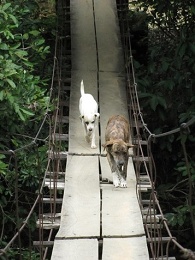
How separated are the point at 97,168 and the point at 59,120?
3.98 feet

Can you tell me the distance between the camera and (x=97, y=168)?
6.70 metres

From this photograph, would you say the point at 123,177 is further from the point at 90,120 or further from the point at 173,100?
the point at 173,100

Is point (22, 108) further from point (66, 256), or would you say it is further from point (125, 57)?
point (125, 57)

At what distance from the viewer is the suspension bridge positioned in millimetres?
5191

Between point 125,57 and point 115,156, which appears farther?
point 125,57

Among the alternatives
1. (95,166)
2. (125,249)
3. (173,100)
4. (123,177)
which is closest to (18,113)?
(95,166)

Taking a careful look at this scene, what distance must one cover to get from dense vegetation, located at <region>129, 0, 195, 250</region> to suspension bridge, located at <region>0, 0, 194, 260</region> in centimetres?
31

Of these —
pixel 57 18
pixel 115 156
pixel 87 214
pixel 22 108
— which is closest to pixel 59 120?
pixel 22 108

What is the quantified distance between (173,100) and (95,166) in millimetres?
2375

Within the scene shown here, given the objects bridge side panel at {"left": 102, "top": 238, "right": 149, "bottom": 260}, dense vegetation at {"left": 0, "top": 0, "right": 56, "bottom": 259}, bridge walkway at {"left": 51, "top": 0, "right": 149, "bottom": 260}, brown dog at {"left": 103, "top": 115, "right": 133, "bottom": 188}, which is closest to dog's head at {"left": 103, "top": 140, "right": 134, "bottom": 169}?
brown dog at {"left": 103, "top": 115, "right": 133, "bottom": 188}

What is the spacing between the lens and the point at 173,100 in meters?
8.80

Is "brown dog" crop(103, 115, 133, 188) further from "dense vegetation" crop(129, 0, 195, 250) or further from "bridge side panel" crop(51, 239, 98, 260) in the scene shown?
"dense vegetation" crop(129, 0, 195, 250)

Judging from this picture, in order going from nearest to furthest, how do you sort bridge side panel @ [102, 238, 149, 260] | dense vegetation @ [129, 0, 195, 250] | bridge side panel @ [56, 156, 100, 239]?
bridge side panel @ [102, 238, 149, 260], bridge side panel @ [56, 156, 100, 239], dense vegetation @ [129, 0, 195, 250]

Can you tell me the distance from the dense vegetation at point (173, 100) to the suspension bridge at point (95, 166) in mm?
308
